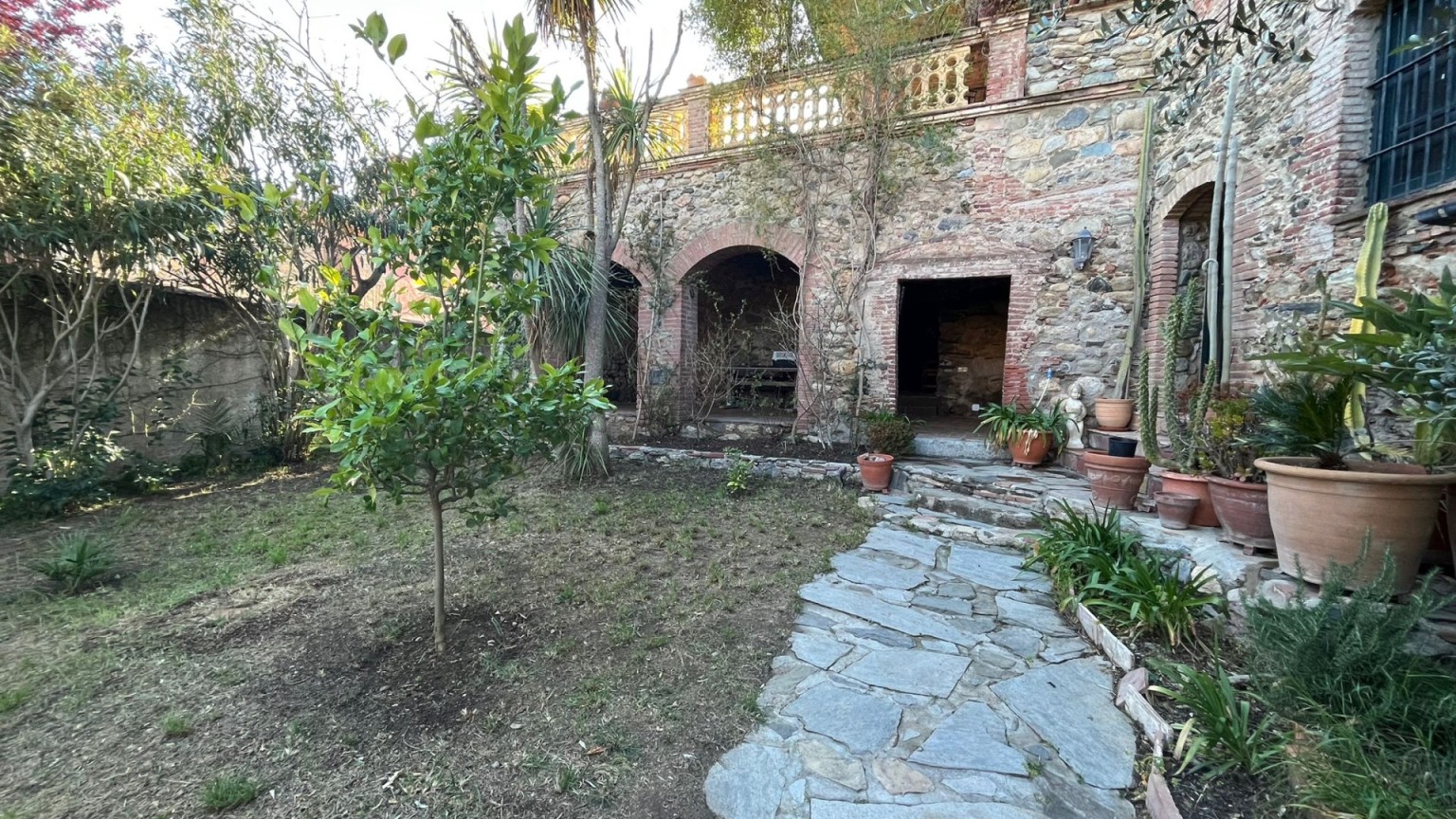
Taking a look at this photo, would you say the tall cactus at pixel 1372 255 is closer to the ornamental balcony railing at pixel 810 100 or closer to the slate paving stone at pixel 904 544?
the slate paving stone at pixel 904 544

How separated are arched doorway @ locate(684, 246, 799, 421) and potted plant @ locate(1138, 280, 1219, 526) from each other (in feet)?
10.9

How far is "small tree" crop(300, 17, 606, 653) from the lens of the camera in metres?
1.71

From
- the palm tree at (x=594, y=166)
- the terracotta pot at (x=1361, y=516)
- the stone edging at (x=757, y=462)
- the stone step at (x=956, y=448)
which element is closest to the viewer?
the terracotta pot at (x=1361, y=516)

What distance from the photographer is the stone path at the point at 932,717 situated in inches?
64.3

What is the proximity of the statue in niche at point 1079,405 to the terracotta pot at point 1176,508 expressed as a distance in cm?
200

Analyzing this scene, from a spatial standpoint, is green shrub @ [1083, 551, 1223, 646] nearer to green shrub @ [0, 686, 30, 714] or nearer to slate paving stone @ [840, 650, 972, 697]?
slate paving stone @ [840, 650, 972, 697]

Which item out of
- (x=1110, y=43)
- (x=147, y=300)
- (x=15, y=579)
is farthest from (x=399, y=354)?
(x=1110, y=43)

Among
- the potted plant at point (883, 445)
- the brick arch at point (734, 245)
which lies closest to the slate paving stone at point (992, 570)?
the potted plant at point (883, 445)

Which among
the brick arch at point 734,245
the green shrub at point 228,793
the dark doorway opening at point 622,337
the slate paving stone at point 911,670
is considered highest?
the brick arch at point 734,245

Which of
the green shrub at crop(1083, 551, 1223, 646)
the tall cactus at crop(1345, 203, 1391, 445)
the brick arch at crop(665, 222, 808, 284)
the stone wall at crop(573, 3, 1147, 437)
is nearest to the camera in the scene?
the green shrub at crop(1083, 551, 1223, 646)

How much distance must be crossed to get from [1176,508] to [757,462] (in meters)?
3.30

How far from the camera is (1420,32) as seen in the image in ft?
9.27

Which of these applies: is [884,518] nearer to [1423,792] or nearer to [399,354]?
[1423,792]

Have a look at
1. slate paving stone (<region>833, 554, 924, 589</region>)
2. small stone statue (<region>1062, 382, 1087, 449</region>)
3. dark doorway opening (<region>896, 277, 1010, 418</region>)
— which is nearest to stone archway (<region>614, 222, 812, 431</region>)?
dark doorway opening (<region>896, 277, 1010, 418</region>)
